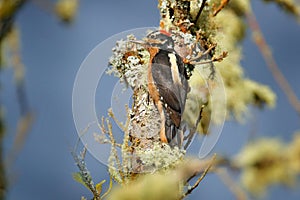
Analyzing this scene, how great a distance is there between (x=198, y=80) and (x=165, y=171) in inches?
4.3

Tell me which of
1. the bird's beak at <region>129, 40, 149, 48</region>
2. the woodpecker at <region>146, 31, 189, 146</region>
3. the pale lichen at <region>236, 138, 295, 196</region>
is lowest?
the woodpecker at <region>146, 31, 189, 146</region>

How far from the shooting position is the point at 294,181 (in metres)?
2.00

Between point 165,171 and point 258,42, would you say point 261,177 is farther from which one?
point 165,171

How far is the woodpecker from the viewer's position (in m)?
0.49

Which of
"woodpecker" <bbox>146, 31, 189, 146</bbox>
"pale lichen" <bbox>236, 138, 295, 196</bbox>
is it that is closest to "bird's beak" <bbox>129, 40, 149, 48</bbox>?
"woodpecker" <bbox>146, 31, 189, 146</bbox>

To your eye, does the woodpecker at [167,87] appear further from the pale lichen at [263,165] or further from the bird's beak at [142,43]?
the pale lichen at [263,165]

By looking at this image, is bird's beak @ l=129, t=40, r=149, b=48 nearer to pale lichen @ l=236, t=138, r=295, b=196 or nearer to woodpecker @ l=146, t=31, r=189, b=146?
woodpecker @ l=146, t=31, r=189, b=146

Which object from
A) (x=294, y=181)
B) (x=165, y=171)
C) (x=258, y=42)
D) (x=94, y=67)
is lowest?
(x=165, y=171)

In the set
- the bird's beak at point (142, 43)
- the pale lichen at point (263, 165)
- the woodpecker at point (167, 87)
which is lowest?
the woodpecker at point (167, 87)

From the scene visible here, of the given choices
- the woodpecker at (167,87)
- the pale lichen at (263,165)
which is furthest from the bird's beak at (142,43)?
the pale lichen at (263,165)

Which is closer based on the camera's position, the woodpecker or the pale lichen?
the woodpecker

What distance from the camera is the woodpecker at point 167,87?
0.49 meters

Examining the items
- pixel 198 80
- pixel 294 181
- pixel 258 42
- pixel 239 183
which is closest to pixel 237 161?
pixel 239 183

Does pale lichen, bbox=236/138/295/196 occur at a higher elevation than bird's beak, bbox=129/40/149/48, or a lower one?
higher
